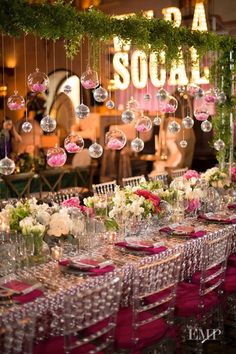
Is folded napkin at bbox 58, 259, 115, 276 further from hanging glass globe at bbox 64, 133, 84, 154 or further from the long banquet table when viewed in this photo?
hanging glass globe at bbox 64, 133, 84, 154

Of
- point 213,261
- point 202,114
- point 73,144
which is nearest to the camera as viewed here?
point 213,261

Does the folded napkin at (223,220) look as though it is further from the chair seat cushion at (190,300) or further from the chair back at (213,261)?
the chair seat cushion at (190,300)

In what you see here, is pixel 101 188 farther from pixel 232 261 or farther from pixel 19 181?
pixel 232 261

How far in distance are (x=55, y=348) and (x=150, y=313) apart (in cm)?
81

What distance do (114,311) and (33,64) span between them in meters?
11.7

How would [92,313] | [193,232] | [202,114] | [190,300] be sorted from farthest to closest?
[202,114], [193,232], [190,300], [92,313]

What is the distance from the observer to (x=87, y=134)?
12.3m

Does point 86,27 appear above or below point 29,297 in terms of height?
above

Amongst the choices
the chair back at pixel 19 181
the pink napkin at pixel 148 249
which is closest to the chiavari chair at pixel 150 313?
the pink napkin at pixel 148 249

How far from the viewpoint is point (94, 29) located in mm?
4871

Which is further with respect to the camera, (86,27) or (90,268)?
(86,27)

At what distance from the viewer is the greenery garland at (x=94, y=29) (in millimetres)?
4234

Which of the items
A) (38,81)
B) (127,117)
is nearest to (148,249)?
(127,117)

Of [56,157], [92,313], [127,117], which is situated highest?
[127,117]
